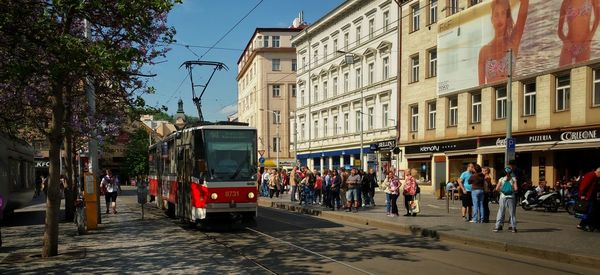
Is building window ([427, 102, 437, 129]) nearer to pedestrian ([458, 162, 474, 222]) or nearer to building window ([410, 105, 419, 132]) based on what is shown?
building window ([410, 105, 419, 132])

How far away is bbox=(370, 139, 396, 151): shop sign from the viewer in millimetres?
42156

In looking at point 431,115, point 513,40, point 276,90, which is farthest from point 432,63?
point 276,90

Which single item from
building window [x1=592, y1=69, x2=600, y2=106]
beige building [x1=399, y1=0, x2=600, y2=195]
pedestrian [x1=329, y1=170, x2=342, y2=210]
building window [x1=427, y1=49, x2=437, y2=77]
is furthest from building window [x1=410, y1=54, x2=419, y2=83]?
pedestrian [x1=329, y1=170, x2=342, y2=210]

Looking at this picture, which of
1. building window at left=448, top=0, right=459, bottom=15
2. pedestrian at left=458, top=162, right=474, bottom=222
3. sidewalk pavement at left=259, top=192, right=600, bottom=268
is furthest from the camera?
building window at left=448, top=0, right=459, bottom=15

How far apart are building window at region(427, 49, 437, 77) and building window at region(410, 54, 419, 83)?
4.59 feet

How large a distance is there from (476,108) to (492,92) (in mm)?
1986

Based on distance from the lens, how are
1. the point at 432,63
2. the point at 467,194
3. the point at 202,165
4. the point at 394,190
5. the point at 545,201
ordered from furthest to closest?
1. the point at 432,63
2. the point at 545,201
3. the point at 394,190
4. the point at 467,194
5. the point at 202,165

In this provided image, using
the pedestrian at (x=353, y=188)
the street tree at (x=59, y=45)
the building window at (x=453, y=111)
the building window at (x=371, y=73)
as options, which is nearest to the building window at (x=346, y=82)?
the building window at (x=371, y=73)

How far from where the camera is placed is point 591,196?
14508 millimetres

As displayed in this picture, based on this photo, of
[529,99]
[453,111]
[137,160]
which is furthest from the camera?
[137,160]

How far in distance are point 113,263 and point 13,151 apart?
45.2ft

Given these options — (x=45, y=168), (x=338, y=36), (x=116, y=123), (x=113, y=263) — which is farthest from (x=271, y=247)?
(x=45, y=168)

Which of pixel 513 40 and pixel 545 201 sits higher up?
pixel 513 40

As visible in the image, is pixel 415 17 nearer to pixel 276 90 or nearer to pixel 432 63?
pixel 432 63
